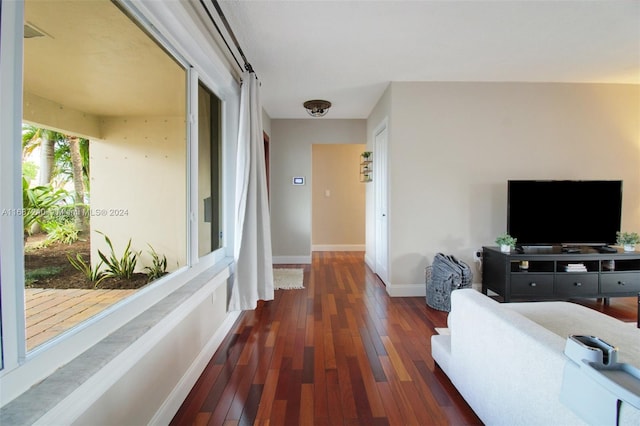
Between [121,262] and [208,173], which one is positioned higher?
[208,173]

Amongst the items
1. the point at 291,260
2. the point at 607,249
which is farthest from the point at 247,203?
the point at 607,249

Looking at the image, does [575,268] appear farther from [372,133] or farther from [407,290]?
[372,133]

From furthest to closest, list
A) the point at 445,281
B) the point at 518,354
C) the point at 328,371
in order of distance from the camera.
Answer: the point at 445,281 < the point at 328,371 < the point at 518,354

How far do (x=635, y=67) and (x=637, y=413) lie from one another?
13.1ft

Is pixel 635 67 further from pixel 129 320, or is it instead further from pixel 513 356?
pixel 129 320

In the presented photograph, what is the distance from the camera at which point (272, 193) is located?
5.08m

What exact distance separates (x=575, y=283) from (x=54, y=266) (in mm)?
4166

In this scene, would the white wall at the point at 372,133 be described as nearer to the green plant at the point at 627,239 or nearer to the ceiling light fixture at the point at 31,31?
the green plant at the point at 627,239

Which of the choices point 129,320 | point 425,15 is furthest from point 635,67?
point 129,320

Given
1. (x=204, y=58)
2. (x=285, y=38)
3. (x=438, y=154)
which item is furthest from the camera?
(x=438, y=154)

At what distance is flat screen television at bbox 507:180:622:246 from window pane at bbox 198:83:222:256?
10.1ft

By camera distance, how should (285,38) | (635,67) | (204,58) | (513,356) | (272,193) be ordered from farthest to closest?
(272,193) → (635,67) → (285,38) → (204,58) → (513,356)

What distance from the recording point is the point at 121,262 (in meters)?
1.48

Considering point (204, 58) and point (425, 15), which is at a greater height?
point (425, 15)
